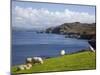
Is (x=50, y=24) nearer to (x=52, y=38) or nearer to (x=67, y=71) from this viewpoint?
(x=52, y=38)

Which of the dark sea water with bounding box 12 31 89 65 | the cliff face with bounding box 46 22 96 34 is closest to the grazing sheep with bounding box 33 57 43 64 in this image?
the dark sea water with bounding box 12 31 89 65

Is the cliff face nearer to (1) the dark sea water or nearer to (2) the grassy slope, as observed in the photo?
(1) the dark sea water

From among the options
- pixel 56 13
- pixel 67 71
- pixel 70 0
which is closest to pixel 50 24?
pixel 56 13

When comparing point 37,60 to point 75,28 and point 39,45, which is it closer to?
point 39,45

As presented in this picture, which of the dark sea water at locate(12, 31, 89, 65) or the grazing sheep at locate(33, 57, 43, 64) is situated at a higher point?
the dark sea water at locate(12, 31, 89, 65)

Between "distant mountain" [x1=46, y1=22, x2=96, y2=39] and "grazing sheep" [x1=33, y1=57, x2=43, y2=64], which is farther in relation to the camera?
"distant mountain" [x1=46, y1=22, x2=96, y2=39]

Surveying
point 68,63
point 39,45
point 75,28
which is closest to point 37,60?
point 39,45

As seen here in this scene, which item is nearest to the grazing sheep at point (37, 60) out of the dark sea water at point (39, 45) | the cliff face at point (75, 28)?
the dark sea water at point (39, 45)
